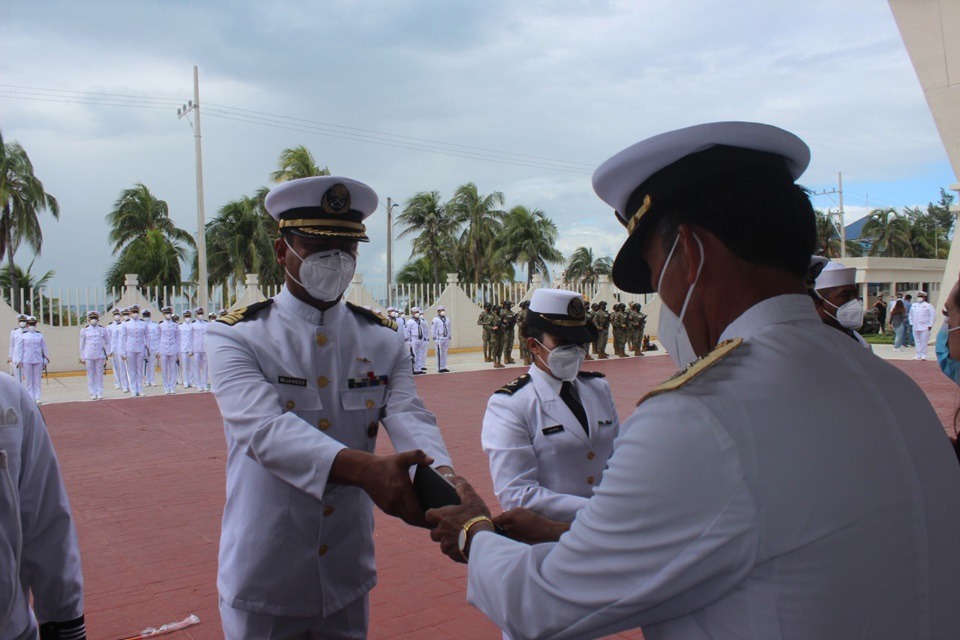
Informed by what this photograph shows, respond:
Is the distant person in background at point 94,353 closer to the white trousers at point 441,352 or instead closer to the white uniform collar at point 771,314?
the white trousers at point 441,352

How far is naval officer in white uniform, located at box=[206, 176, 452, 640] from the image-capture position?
6.53 feet

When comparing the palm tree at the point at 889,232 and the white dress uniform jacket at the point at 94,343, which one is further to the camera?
the palm tree at the point at 889,232

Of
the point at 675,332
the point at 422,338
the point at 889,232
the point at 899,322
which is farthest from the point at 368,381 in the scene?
the point at 889,232

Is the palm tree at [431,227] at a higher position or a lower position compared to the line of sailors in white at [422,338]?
higher

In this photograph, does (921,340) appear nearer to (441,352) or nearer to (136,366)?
(441,352)

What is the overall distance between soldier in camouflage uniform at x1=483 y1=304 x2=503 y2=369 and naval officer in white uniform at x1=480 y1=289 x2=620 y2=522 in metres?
17.0

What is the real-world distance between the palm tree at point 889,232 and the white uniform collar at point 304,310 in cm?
5912

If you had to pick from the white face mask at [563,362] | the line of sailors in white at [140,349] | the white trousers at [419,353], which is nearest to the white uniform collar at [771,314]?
the white face mask at [563,362]

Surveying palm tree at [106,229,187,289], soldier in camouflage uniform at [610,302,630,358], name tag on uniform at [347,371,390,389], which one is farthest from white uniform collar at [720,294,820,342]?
palm tree at [106,229,187,289]

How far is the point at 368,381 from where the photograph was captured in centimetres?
241

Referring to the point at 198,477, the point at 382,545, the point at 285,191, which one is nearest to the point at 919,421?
the point at 285,191

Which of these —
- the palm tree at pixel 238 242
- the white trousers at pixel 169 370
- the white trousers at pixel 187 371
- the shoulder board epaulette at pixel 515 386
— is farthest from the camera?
the palm tree at pixel 238 242

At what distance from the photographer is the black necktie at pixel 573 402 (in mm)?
3152

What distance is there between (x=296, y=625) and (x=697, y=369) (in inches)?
63.2
